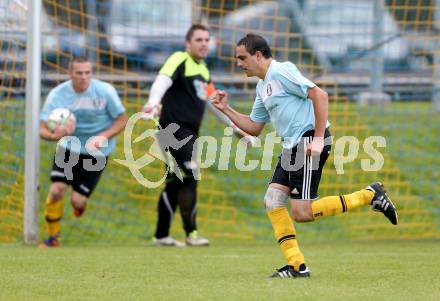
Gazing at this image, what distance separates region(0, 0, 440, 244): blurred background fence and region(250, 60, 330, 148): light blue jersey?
A: 13.2 ft

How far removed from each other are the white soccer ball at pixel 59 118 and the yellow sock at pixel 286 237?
322 cm

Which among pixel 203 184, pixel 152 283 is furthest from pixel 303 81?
pixel 203 184

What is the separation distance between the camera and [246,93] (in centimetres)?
1275

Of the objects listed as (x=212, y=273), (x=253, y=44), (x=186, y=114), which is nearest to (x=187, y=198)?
(x=186, y=114)

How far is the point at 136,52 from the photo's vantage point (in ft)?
41.7

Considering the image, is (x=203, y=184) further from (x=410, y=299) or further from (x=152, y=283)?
(x=410, y=299)

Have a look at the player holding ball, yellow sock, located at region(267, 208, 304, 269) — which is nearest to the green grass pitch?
yellow sock, located at region(267, 208, 304, 269)

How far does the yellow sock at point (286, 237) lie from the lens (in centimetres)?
680

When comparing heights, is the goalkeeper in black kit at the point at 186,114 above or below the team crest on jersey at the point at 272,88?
below

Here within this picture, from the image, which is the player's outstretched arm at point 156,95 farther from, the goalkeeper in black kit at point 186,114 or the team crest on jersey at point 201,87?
the team crest on jersey at point 201,87

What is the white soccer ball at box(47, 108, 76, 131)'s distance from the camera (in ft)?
31.1

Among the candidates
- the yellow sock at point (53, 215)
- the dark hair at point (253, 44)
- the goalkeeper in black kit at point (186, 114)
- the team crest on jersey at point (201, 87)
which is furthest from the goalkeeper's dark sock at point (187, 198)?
the dark hair at point (253, 44)

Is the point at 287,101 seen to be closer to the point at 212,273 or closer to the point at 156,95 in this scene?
the point at 212,273

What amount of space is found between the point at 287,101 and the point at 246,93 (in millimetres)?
5830
